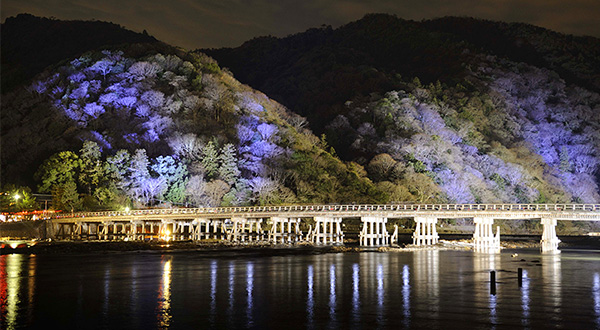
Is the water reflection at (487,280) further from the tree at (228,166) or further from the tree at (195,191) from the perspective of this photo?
the tree at (228,166)

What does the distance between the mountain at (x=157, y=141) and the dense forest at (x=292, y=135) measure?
242 millimetres

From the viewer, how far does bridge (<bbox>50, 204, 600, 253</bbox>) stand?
48.8 metres

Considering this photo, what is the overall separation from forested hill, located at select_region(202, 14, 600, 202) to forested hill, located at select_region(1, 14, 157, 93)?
30.9 metres

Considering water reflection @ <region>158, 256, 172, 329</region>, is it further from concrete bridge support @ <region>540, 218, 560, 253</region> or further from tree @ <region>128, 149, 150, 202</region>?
tree @ <region>128, 149, 150, 202</region>

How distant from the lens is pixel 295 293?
28484 mm

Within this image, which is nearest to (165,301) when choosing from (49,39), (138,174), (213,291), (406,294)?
(213,291)

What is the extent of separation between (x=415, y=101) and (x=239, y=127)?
3460 cm

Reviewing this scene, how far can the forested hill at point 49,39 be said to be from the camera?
145587 millimetres

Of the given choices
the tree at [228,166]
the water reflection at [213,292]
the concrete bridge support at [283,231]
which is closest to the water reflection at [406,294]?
the water reflection at [213,292]

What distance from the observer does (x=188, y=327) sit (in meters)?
21.0

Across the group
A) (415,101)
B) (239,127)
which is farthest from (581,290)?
(415,101)

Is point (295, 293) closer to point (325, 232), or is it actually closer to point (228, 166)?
point (325, 232)

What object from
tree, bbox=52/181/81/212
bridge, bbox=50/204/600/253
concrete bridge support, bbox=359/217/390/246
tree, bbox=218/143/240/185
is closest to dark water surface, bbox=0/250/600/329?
bridge, bbox=50/204/600/253

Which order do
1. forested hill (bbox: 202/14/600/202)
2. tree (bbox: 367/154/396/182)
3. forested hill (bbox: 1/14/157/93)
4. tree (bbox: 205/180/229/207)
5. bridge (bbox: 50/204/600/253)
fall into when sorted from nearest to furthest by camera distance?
1. bridge (bbox: 50/204/600/253)
2. tree (bbox: 205/180/229/207)
3. tree (bbox: 367/154/396/182)
4. forested hill (bbox: 202/14/600/202)
5. forested hill (bbox: 1/14/157/93)
